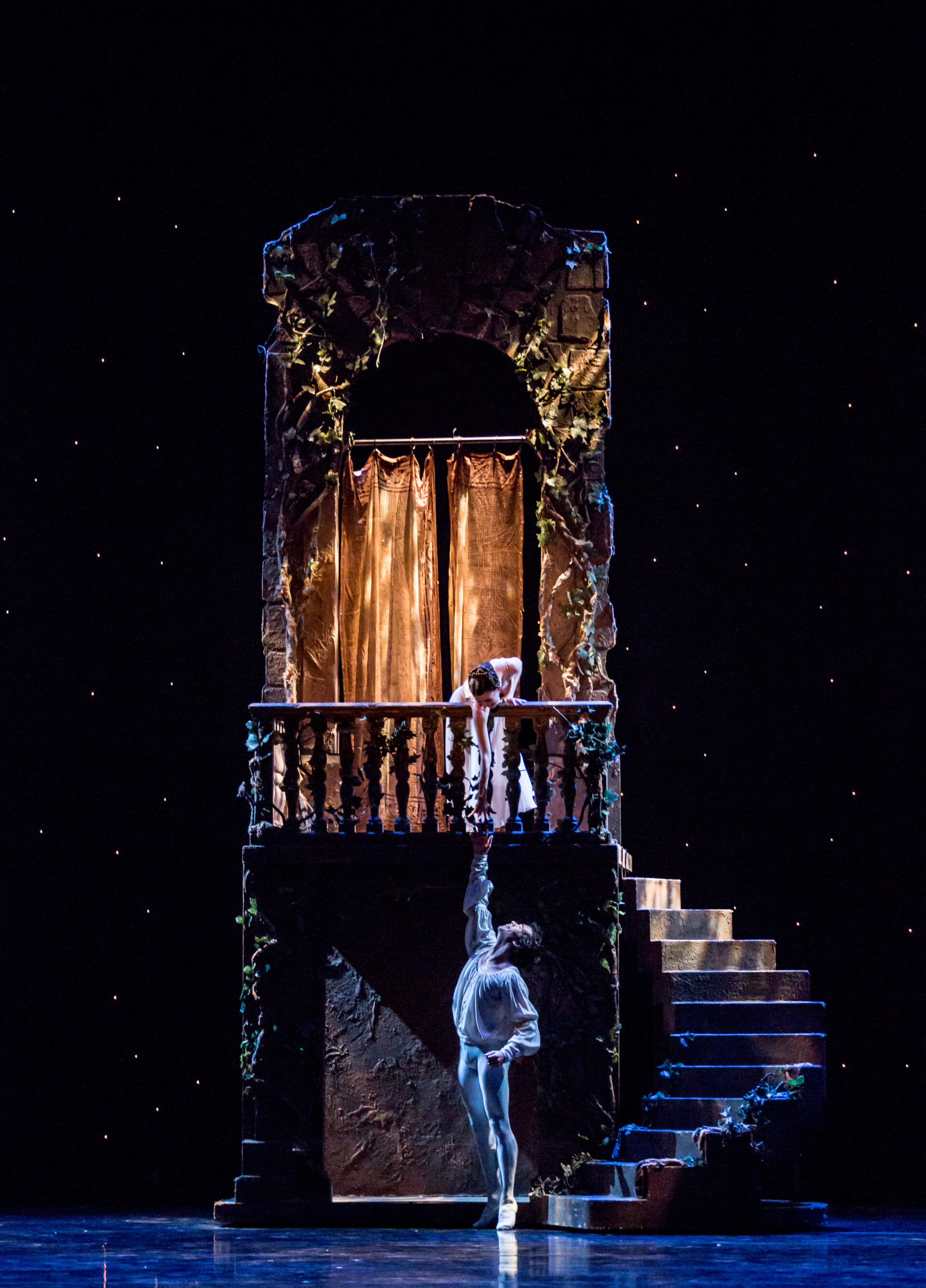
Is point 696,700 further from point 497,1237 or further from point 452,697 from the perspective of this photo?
point 497,1237

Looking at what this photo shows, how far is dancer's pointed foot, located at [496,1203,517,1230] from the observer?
964 cm

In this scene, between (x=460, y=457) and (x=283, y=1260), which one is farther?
→ (x=460, y=457)

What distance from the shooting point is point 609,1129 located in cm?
1001

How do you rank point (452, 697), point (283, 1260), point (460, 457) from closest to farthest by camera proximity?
point (283, 1260) → point (452, 697) → point (460, 457)

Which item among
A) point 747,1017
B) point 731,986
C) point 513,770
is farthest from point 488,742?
point 747,1017

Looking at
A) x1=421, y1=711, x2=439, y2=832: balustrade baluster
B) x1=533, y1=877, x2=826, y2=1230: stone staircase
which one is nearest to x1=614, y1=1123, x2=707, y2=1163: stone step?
x1=533, y1=877, x2=826, y2=1230: stone staircase

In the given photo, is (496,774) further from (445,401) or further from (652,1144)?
(445,401)

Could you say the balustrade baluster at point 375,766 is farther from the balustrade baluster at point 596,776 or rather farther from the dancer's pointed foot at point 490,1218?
the dancer's pointed foot at point 490,1218

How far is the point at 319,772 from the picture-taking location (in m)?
10.3

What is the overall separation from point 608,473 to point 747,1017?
14.2 feet

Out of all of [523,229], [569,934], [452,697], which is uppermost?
[523,229]

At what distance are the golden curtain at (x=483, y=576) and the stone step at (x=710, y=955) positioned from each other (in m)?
1.93

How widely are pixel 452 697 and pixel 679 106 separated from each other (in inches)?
194

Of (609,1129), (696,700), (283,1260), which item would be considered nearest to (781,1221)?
(609,1129)
